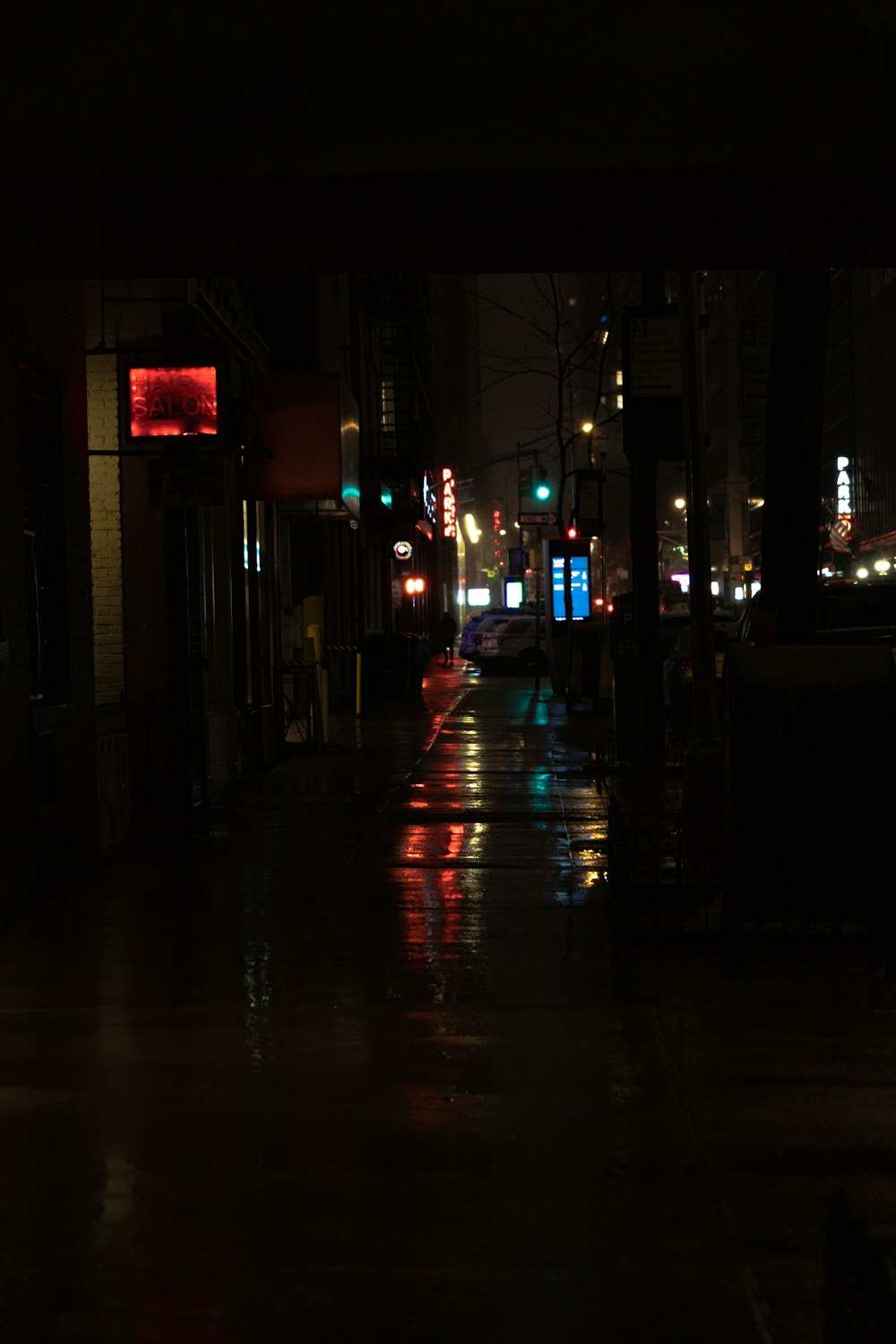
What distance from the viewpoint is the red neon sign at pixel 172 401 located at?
13664mm

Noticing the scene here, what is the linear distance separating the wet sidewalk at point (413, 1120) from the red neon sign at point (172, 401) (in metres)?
4.36

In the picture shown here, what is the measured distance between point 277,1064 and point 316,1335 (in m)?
2.53

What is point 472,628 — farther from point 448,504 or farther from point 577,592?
point 577,592

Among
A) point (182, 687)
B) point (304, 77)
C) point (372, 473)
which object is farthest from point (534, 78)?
point (372, 473)

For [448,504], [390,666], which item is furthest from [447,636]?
[390,666]

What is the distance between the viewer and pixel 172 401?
45.0 feet

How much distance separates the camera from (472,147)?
24.3ft

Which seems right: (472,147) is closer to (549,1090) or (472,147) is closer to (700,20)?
(700,20)

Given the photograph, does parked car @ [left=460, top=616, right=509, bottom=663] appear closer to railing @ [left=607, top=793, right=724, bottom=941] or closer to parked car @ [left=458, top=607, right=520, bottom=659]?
parked car @ [left=458, top=607, right=520, bottom=659]

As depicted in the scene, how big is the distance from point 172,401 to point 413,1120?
902cm

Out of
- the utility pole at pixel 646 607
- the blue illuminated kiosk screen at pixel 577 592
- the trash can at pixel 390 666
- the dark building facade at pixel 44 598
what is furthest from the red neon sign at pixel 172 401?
the trash can at pixel 390 666

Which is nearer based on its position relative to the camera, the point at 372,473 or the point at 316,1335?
the point at 316,1335

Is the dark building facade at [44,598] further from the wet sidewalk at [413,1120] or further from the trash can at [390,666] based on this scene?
the trash can at [390,666]

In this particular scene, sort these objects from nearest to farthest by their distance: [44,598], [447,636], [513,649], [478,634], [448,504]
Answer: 1. [44,598]
2. [513,649]
3. [478,634]
4. [447,636]
5. [448,504]
